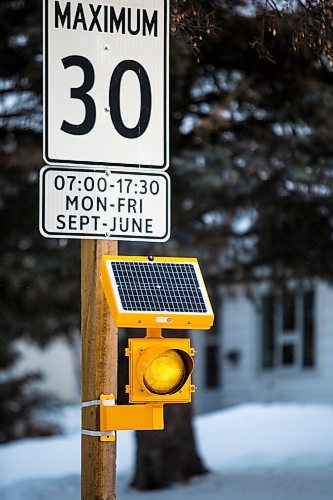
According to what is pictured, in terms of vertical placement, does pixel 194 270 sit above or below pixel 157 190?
below

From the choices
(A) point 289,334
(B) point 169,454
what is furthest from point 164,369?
(A) point 289,334

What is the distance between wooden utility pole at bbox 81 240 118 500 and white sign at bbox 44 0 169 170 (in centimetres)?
38

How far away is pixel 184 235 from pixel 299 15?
Result: 17.5 feet

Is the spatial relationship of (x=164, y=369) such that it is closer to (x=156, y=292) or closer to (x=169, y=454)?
(x=156, y=292)

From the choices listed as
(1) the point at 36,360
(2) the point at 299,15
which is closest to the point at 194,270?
(2) the point at 299,15

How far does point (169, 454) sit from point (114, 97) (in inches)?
312

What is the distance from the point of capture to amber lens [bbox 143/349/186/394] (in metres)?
3.76

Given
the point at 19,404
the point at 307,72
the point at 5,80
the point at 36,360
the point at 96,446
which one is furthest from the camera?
the point at 36,360

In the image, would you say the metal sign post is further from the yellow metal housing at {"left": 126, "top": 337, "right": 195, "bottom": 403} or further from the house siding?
the house siding

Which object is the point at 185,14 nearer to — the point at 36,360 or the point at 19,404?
the point at 19,404

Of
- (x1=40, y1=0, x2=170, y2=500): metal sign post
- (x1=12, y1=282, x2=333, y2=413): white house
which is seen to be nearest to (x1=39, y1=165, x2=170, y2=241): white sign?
(x1=40, y1=0, x2=170, y2=500): metal sign post

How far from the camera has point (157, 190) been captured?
4.16 meters

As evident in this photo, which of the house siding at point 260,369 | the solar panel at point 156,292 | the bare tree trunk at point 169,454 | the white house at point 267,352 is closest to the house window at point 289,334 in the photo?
the white house at point 267,352

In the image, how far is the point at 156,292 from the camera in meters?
3.89
